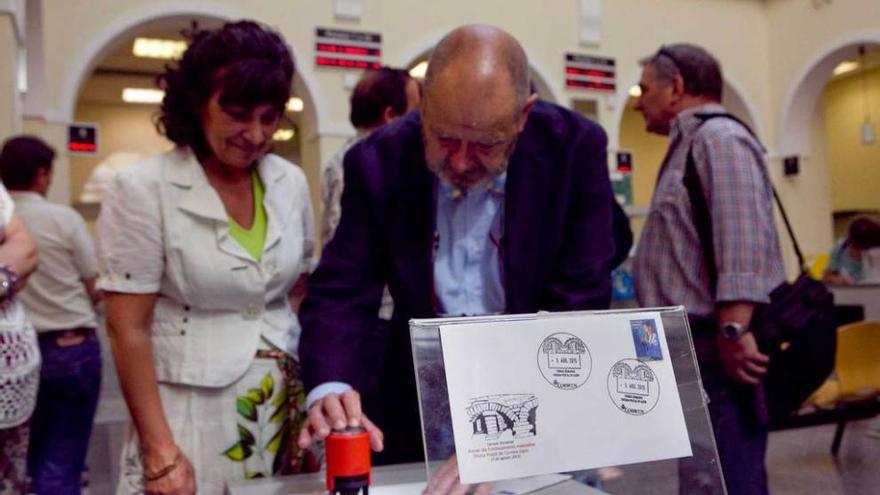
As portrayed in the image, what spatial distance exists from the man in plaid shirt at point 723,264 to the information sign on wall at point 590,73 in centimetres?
721

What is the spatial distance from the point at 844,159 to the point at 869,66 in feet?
4.98

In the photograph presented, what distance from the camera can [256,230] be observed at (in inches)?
67.9

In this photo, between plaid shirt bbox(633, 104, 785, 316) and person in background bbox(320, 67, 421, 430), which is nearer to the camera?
plaid shirt bbox(633, 104, 785, 316)

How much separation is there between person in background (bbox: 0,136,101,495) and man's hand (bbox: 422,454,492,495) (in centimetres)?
242

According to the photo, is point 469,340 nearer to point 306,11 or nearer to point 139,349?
point 139,349

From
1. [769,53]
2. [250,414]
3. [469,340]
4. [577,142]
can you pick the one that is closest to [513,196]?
[577,142]

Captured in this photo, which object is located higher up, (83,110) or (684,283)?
(83,110)

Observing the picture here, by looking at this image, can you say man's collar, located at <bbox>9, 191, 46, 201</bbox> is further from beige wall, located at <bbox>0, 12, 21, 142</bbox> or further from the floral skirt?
the floral skirt

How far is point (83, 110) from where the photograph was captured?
12086 mm

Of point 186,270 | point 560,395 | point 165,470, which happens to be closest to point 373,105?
point 186,270

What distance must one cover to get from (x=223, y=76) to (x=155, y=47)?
8.93 m

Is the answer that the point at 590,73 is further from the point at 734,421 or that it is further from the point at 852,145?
the point at 734,421

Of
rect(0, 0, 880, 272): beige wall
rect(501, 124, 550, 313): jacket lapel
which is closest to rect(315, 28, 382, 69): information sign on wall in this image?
rect(0, 0, 880, 272): beige wall

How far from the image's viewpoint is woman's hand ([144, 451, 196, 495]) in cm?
151
